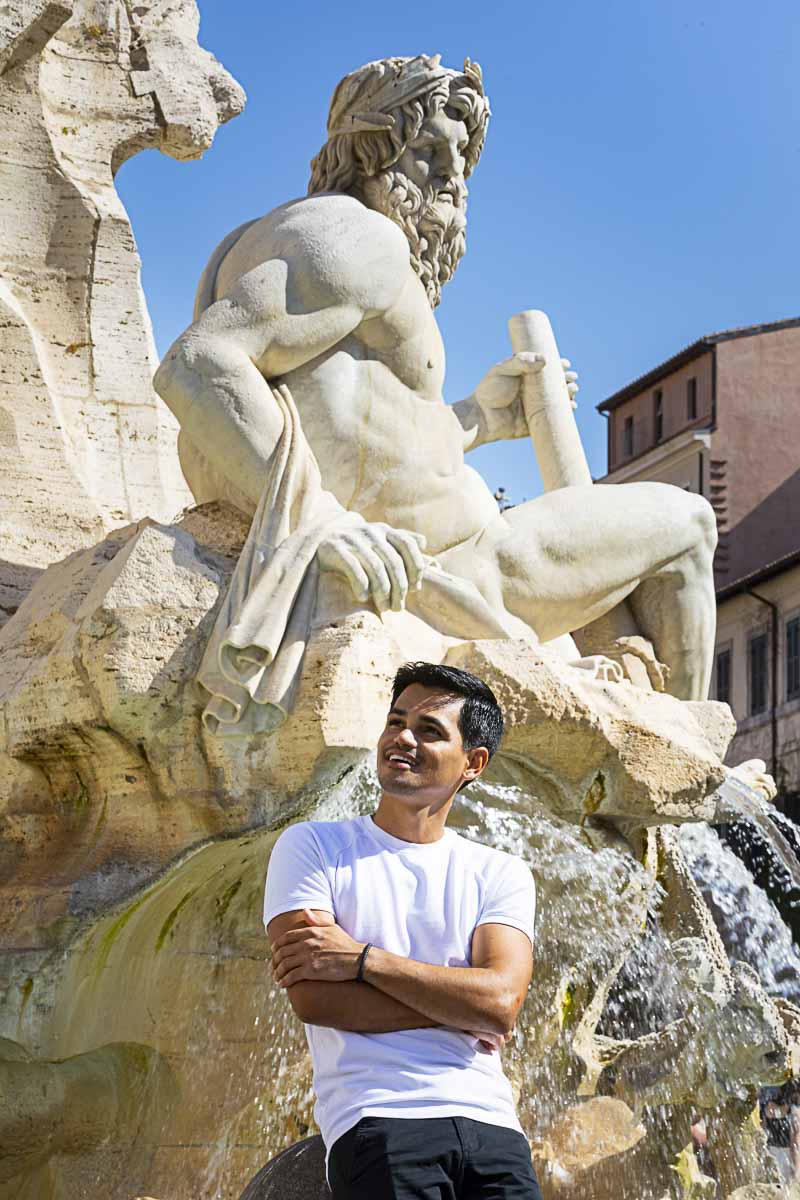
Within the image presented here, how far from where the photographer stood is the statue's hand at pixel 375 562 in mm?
4191

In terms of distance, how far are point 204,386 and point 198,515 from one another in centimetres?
36

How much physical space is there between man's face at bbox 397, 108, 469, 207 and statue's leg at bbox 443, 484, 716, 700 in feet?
3.40

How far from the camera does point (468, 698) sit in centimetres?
265

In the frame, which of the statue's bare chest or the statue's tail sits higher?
the statue's tail

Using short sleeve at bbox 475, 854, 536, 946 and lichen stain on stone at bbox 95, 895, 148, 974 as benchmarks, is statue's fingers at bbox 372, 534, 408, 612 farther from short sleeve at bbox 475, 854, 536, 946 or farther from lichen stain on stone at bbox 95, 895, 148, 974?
short sleeve at bbox 475, 854, 536, 946

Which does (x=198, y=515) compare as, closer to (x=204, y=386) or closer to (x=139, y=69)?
(x=204, y=386)

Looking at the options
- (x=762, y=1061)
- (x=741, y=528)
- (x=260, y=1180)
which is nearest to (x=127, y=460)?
(x=762, y=1061)

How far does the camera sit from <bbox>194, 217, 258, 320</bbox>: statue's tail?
5227 millimetres

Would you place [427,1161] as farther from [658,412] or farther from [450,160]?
[658,412]

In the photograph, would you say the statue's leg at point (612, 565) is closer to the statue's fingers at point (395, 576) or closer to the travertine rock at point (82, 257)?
the statue's fingers at point (395, 576)

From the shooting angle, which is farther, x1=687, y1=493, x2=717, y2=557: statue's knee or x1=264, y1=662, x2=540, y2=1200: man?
x1=687, y1=493, x2=717, y2=557: statue's knee

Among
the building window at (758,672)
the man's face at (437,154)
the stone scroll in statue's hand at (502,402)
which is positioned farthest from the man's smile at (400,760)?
the building window at (758,672)

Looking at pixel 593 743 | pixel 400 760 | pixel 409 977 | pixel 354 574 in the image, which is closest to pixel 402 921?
pixel 409 977

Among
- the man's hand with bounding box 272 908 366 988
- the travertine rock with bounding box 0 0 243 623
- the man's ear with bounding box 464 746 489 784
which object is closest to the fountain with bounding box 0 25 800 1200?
the travertine rock with bounding box 0 0 243 623
